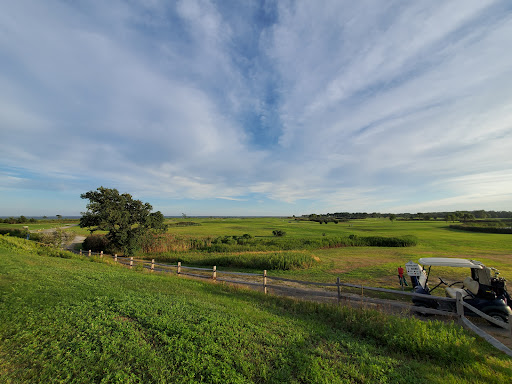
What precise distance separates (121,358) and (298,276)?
Result: 1405 centimetres

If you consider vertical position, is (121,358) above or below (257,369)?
above

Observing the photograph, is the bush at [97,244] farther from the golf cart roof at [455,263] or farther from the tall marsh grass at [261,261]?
the golf cart roof at [455,263]

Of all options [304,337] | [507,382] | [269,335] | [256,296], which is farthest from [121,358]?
[507,382]

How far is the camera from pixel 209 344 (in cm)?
429

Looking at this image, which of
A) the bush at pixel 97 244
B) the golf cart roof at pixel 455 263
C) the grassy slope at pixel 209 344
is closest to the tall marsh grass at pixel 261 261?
the golf cart roof at pixel 455 263

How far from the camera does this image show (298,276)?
52.8 feet

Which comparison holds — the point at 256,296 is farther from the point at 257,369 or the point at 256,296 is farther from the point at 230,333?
the point at 257,369

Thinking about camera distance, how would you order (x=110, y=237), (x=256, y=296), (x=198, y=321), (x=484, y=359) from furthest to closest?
1. (x=110, y=237)
2. (x=256, y=296)
3. (x=198, y=321)
4. (x=484, y=359)

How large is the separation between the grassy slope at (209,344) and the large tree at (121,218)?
1918 centimetres

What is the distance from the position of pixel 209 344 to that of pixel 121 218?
25.6 meters

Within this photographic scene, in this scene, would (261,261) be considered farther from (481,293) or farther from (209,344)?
(209,344)

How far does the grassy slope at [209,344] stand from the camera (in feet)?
11.5

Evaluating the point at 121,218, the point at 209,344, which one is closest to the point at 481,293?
the point at 209,344

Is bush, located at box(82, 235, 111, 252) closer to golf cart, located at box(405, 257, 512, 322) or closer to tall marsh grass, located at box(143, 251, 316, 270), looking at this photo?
tall marsh grass, located at box(143, 251, 316, 270)
